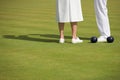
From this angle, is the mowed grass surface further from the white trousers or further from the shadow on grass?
the white trousers

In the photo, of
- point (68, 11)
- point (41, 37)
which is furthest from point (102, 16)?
point (41, 37)

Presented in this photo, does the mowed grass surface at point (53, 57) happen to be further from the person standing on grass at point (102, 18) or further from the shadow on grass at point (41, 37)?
the person standing on grass at point (102, 18)

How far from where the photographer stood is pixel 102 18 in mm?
8406

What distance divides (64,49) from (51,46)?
0.45 m

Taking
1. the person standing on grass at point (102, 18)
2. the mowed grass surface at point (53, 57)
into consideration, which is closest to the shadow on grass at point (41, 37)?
the mowed grass surface at point (53, 57)

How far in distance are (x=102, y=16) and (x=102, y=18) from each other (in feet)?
0.13

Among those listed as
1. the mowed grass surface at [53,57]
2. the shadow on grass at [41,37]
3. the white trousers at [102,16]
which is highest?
the white trousers at [102,16]

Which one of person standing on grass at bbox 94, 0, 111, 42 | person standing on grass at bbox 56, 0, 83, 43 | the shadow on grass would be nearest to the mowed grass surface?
the shadow on grass

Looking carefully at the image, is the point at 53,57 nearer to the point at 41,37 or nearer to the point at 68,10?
the point at 68,10

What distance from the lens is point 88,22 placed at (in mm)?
12109

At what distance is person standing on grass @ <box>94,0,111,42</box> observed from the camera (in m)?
8.29

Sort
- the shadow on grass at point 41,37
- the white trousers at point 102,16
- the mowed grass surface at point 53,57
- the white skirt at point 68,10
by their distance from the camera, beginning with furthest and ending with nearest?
the shadow on grass at point 41,37 → the white trousers at point 102,16 → the white skirt at point 68,10 → the mowed grass surface at point 53,57

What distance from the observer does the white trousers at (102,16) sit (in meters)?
8.29

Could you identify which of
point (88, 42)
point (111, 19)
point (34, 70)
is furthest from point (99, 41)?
point (111, 19)
